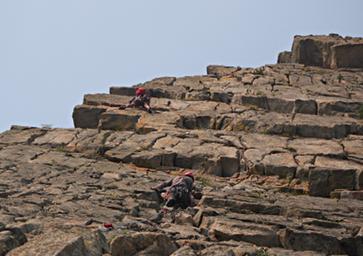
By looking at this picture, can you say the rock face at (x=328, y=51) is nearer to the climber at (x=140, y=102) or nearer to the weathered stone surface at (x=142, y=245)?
the climber at (x=140, y=102)

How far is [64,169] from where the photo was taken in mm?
24547

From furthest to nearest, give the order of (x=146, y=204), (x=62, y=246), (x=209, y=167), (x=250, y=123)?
(x=250, y=123) → (x=209, y=167) → (x=146, y=204) → (x=62, y=246)

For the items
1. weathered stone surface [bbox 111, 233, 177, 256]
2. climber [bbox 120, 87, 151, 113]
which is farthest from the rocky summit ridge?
climber [bbox 120, 87, 151, 113]

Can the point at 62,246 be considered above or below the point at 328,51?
below

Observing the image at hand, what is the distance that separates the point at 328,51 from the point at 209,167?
65.8ft

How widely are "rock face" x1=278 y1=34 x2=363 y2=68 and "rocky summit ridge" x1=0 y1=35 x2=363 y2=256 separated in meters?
0.10

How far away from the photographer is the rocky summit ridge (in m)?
14.6

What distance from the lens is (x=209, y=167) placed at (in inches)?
993

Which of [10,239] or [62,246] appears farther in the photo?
[10,239]

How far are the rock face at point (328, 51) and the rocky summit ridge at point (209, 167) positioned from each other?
95 millimetres

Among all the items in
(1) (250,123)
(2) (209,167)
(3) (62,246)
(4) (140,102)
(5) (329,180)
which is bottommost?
(5) (329,180)

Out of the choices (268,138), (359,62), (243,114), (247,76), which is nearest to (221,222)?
(268,138)

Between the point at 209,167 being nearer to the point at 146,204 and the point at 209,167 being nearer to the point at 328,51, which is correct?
the point at 146,204

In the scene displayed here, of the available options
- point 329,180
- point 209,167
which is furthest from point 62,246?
point 209,167
